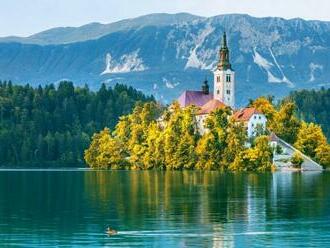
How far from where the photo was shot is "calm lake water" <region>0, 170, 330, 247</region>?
167 ft

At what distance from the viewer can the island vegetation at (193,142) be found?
155625 millimetres

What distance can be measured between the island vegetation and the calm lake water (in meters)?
59.0

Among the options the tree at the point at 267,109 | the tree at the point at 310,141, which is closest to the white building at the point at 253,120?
the tree at the point at 267,109

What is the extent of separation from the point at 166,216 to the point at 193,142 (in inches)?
3872

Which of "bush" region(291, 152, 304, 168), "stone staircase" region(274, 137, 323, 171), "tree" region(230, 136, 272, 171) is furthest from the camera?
"stone staircase" region(274, 137, 323, 171)

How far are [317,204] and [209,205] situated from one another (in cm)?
746

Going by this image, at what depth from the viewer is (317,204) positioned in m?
72.8

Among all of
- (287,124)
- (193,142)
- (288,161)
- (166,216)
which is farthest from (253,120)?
(166,216)

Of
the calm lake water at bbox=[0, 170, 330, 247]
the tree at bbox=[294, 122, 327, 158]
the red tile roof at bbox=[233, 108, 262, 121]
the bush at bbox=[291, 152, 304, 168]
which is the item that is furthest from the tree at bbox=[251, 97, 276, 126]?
the calm lake water at bbox=[0, 170, 330, 247]

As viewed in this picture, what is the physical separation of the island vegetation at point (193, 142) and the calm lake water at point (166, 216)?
59.0 metres

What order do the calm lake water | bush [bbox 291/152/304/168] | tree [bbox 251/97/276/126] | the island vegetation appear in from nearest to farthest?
the calm lake water < the island vegetation < bush [bbox 291/152/304/168] < tree [bbox 251/97/276/126]

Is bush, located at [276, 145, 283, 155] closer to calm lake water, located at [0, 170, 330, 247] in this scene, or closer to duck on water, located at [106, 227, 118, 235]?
calm lake water, located at [0, 170, 330, 247]

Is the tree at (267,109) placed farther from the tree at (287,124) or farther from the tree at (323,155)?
the tree at (323,155)

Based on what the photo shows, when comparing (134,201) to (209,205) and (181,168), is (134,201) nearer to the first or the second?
(209,205)
